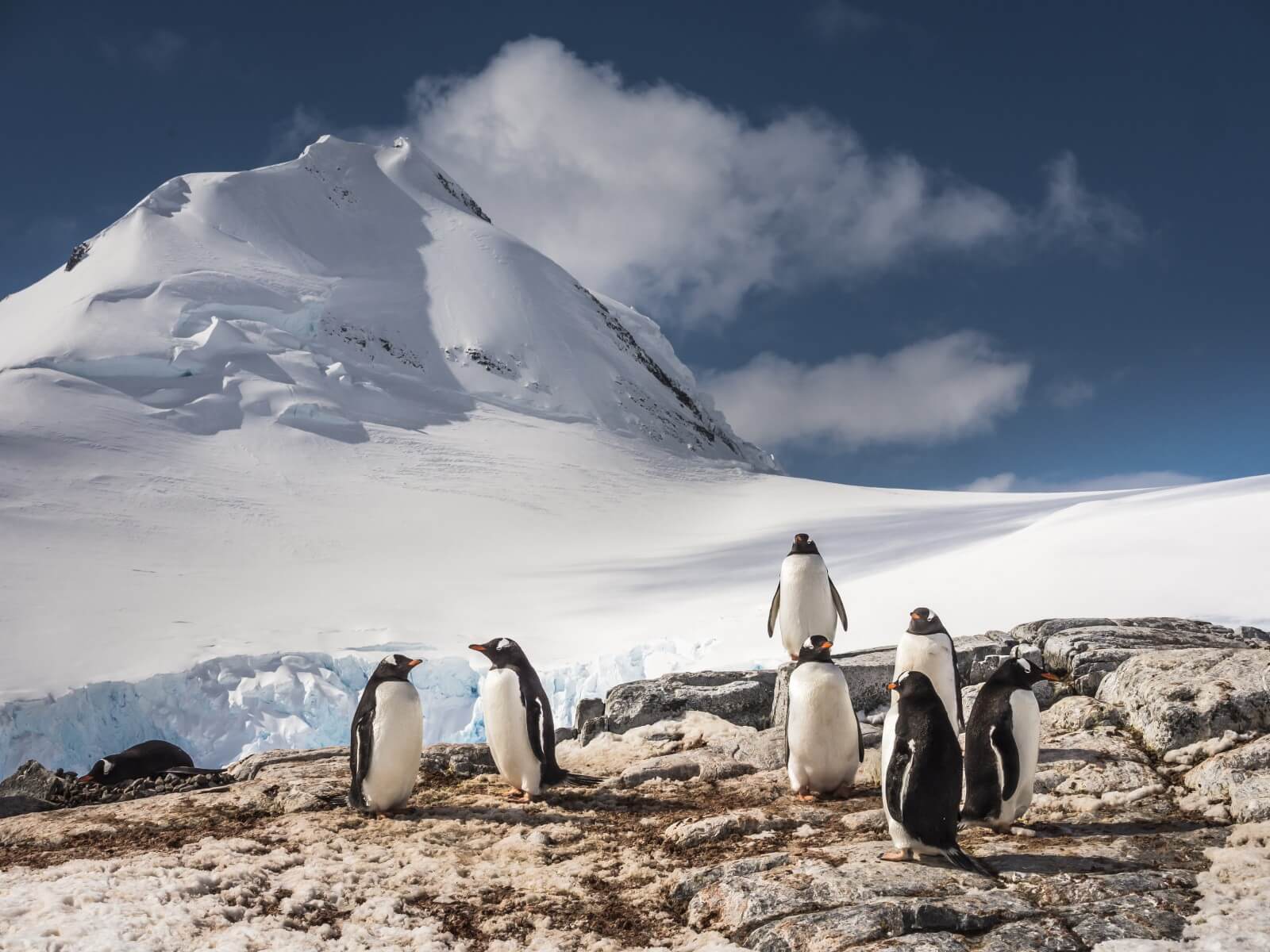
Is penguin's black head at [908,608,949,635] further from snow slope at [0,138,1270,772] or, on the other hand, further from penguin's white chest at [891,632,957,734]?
snow slope at [0,138,1270,772]

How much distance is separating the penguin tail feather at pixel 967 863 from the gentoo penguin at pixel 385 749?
328 centimetres

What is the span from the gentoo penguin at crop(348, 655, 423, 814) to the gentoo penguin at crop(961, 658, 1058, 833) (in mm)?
3336

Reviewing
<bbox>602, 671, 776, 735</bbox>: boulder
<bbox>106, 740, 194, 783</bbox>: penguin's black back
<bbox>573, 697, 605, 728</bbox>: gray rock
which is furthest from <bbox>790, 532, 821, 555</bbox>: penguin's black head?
<bbox>106, 740, 194, 783</bbox>: penguin's black back

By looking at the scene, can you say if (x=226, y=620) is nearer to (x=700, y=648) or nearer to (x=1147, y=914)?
(x=700, y=648)

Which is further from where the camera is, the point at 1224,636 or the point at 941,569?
the point at 941,569

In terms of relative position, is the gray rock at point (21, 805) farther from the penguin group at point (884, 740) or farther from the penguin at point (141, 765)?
the penguin group at point (884, 740)

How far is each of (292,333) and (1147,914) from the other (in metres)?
51.1

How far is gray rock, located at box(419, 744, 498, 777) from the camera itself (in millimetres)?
7723

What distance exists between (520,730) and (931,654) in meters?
2.80

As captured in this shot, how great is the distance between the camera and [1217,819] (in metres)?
5.09

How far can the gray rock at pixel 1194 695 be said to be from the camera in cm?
621

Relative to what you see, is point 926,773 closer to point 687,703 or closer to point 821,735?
point 821,735

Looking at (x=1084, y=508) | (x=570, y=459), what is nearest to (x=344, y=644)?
(x=1084, y=508)

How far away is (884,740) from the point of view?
5.10 metres
